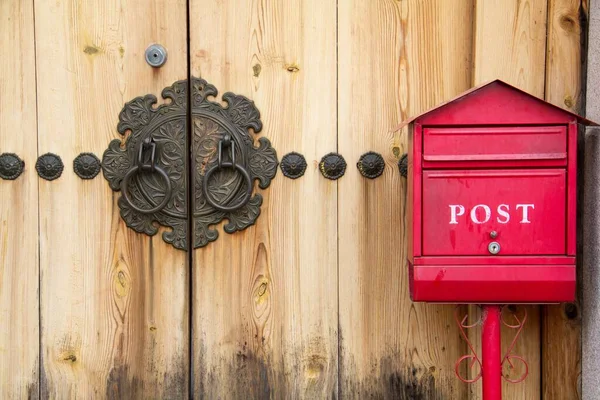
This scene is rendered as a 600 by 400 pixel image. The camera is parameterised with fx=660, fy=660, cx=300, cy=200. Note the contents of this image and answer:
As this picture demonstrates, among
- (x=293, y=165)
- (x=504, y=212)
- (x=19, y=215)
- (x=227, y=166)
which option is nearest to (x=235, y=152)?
(x=227, y=166)

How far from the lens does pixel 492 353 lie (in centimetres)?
150

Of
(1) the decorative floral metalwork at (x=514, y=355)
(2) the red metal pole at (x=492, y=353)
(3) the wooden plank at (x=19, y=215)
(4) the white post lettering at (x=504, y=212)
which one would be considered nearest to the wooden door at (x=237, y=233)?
(3) the wooden plank at (x=19, y=215)

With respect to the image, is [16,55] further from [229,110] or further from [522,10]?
[522,10]

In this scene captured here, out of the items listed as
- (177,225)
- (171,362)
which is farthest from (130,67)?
(171,362)

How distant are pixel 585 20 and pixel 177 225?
1161mm

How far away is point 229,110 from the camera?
174 centimetres

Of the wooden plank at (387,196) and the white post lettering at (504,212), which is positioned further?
the wooden plank at (387,196)

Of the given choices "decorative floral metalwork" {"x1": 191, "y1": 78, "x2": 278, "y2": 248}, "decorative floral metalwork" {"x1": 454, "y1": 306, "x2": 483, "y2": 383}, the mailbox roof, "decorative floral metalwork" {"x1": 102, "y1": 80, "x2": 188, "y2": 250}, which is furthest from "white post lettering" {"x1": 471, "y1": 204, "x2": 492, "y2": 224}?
"decorative floral metalwork" {"x1": 102, "y1": 80, "x2": 188, "y2": 250}

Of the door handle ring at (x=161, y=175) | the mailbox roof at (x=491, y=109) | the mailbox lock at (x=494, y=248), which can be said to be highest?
the mailbox roof at (x=491, y=109)

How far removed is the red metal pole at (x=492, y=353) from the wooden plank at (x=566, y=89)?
0.25m

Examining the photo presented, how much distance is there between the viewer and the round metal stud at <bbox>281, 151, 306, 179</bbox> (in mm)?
1738

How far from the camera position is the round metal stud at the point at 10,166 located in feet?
5.66

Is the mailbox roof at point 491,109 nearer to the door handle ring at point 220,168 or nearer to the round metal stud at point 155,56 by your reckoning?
the door handle ring at point 220,168

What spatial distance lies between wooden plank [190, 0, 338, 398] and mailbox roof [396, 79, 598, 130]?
39 centimetres
